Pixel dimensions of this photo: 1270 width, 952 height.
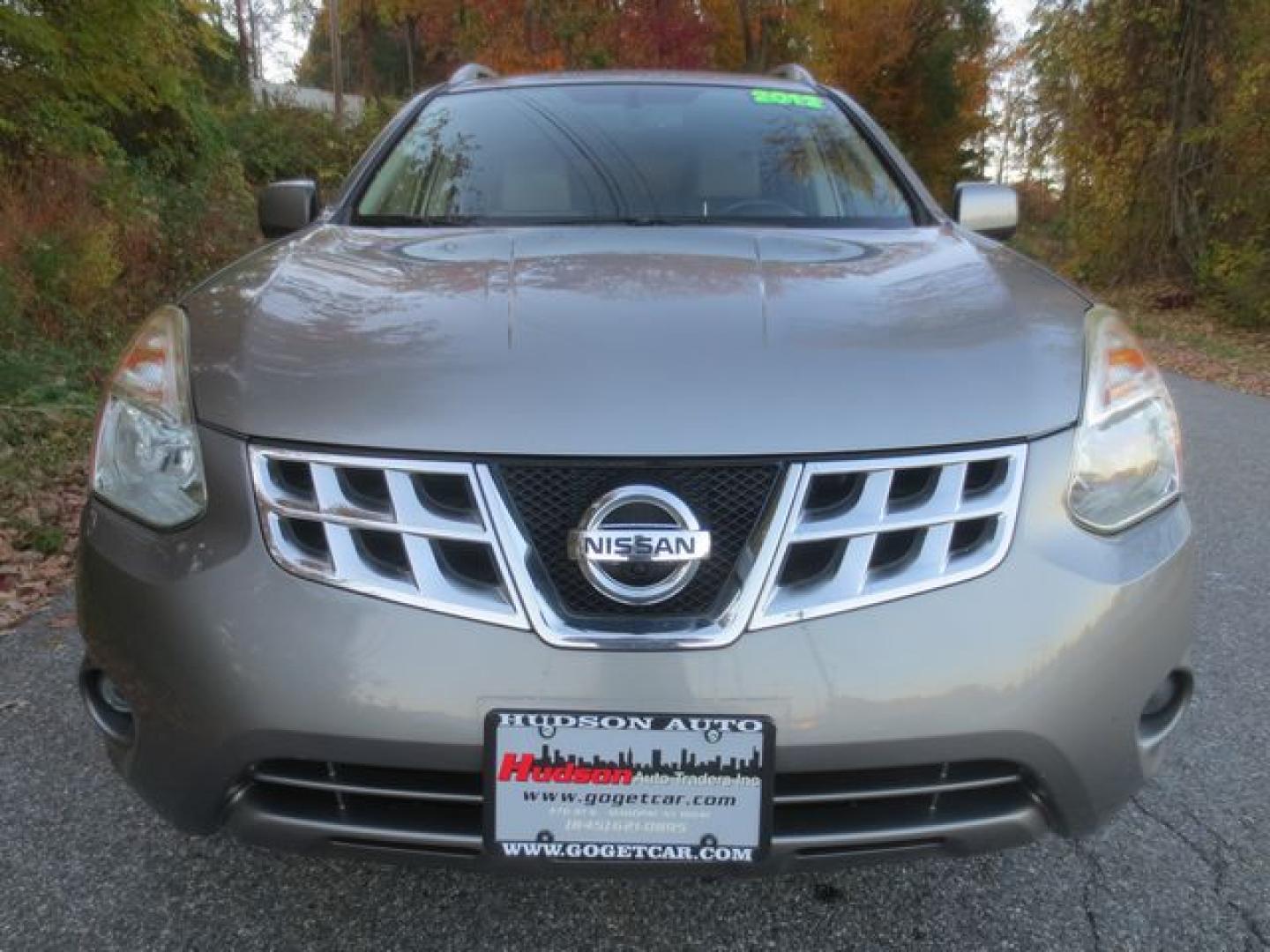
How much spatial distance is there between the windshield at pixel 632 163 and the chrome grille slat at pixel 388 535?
1.08m

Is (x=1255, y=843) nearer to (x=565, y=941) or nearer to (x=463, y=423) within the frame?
(x=565, y=941)

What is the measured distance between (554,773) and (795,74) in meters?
2.88

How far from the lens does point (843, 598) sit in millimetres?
1371

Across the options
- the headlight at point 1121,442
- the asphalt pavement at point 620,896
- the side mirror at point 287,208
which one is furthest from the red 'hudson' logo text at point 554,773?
the side mirror at point 287,208

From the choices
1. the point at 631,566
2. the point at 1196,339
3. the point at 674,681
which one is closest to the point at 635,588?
the point at 631,566

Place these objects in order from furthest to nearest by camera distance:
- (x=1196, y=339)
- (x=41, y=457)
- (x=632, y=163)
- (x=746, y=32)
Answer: (x=746, y=32)
(x=1196, y=339)
(x=41, y=457)
(x=632, y=163)

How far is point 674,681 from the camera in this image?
4.38ft

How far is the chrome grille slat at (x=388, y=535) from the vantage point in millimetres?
1375

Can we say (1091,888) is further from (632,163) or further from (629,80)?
(629,80)

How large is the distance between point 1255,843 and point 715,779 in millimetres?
1332

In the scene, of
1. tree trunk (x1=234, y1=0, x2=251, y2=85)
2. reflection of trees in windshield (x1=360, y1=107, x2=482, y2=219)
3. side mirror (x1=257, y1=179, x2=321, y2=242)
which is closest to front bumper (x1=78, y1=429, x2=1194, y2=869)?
reflection of trees in windshield (x1=360, y1=107, x2=482, y2=219)

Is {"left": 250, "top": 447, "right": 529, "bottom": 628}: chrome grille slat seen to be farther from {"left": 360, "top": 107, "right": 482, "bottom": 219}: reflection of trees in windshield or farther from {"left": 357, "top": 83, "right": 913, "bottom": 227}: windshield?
{"left": 360, "top": 107, "right": 482, "bottom": 219}: reflection of trees in windshield

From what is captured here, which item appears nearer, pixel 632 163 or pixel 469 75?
pixel 632 163

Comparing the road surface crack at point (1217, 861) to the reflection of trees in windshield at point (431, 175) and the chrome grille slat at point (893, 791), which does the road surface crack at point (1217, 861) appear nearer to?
the chrome grille slat at point (893, 791)
